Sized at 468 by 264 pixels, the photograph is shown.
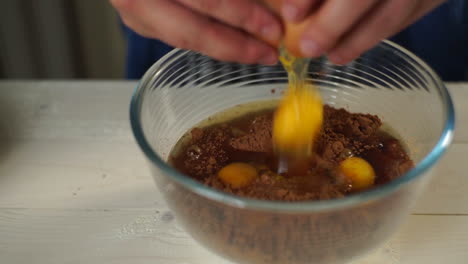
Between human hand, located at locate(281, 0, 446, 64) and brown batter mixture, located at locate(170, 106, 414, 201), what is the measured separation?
4.9 inches

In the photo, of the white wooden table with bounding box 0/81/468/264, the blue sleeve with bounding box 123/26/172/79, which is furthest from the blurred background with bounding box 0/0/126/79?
the white wooden table with bounding box 0/81/468/264

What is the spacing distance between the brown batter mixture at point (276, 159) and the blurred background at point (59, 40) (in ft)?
2.72

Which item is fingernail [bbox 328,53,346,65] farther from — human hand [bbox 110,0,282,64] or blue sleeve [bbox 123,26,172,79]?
blue sleeve [bbox 123,26,172,79]

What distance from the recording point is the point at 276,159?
59cm

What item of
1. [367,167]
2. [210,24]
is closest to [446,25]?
[367,167]

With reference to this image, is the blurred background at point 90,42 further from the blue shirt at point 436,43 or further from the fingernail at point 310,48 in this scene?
the fingernail at point 310,48

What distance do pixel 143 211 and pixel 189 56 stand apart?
20 centimetres

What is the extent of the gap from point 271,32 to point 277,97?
262 millimetres

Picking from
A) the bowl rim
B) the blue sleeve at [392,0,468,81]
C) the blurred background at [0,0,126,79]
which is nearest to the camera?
the bowl rim

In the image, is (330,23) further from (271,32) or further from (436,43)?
(436,43)

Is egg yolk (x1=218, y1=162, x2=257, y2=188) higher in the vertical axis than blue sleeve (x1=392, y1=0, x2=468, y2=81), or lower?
lower

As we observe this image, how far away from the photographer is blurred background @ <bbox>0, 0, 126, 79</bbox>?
132 centimetres

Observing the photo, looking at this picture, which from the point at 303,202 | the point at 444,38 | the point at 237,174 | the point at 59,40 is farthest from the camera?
the point at 59,40

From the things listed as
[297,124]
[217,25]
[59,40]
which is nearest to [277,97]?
[297,124]
